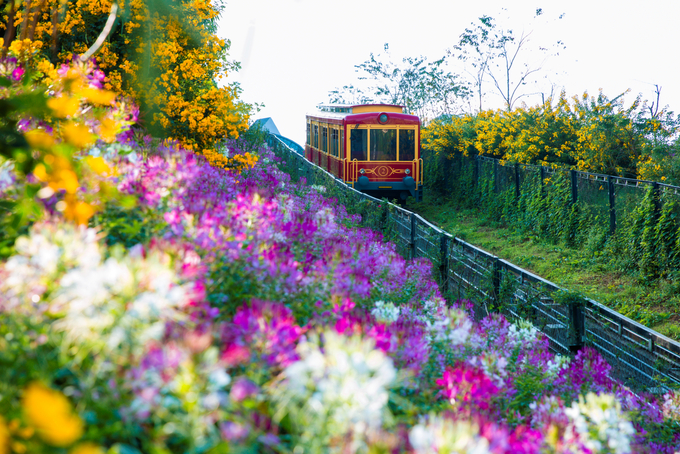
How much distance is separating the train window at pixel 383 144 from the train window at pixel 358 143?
0.87 ft

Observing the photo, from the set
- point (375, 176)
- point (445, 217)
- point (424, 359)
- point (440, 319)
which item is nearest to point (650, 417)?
point (440, 319)

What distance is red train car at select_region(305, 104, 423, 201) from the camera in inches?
658

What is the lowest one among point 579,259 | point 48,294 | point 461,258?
point 579,259

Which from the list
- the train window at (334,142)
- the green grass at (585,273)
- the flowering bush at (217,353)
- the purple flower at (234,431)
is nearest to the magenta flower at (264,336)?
the flowering bush at (217,353)

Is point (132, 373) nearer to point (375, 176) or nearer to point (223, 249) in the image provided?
point (223, 249)

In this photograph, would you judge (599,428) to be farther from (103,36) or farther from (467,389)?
(103,36)

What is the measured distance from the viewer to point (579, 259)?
39.8 feet

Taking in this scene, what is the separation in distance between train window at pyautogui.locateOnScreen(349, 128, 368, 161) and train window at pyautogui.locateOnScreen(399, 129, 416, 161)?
3.82 ft

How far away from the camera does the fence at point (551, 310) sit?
492cm

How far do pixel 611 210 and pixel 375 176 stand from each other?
7.24 metres

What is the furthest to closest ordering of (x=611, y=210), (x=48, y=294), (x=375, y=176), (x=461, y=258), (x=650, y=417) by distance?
(x=375, y=176) → (x=611, y=210) → (x=461, y=258) → (x=650, y=417) → (x=48, y=294)

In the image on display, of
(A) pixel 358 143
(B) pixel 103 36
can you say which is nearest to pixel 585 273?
(A) pixel 358 143

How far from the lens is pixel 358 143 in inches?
661

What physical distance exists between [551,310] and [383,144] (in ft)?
38.5
